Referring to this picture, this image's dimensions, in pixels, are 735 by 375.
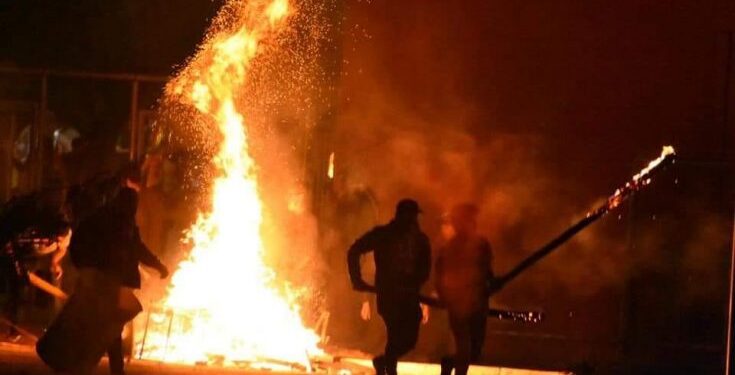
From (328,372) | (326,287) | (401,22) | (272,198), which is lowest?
(328,372)

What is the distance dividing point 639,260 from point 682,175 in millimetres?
1095

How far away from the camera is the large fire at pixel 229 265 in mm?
12617

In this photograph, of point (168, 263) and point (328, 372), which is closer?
point (328, 372)

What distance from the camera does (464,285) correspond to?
1120cm

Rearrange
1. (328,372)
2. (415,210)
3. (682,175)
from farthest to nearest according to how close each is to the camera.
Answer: (682,175) < (328,372) < (415,210)

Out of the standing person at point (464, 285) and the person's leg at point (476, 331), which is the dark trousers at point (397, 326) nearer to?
the standing person at point (464, 285)

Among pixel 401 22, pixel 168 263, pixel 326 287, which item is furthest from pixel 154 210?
pixel 401 22

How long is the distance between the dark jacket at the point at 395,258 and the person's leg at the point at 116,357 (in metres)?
2.07

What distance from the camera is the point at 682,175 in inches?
571

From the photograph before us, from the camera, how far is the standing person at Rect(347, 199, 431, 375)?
1093 centimetres

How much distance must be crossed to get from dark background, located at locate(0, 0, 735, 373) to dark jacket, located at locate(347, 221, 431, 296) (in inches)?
137

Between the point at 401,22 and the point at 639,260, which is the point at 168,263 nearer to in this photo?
the point at 401,22

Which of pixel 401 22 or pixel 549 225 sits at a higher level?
pixel 401 22

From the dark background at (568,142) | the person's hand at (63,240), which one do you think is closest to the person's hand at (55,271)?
the person's hand at (63,240)
